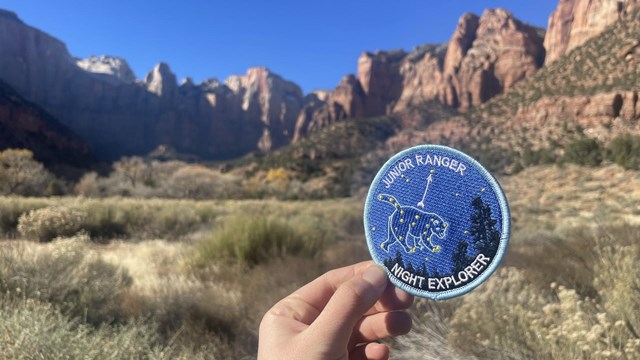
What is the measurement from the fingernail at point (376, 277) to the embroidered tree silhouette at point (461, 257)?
0.32 meters

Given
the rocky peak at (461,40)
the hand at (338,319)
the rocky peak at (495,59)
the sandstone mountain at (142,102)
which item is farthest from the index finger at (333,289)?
the sandstone mountain at (142,102)

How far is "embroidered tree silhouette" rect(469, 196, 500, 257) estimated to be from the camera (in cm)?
167

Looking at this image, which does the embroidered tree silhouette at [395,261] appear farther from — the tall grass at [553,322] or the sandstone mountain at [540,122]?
the sandstone mountain at [540,122]

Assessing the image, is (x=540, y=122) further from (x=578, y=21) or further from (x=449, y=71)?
(x=449, y=71)

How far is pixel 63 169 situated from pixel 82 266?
222 feet

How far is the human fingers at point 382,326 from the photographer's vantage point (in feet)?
5.44

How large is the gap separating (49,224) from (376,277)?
37.7ft

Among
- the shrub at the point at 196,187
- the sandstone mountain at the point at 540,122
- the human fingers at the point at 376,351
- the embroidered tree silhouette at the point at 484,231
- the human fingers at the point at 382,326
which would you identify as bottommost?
the shrub at the point at 196,187

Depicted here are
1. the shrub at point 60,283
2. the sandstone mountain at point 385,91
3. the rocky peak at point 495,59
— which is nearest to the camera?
the shrub at point 60,283

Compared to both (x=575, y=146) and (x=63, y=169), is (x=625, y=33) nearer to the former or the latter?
(x=575, y=146)

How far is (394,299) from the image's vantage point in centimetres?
175

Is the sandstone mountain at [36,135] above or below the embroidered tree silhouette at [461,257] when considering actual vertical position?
above

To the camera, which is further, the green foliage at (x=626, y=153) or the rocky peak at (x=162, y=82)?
the rocky peak at (x=162, y=82)

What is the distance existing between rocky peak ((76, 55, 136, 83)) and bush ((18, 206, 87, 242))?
171 metres
